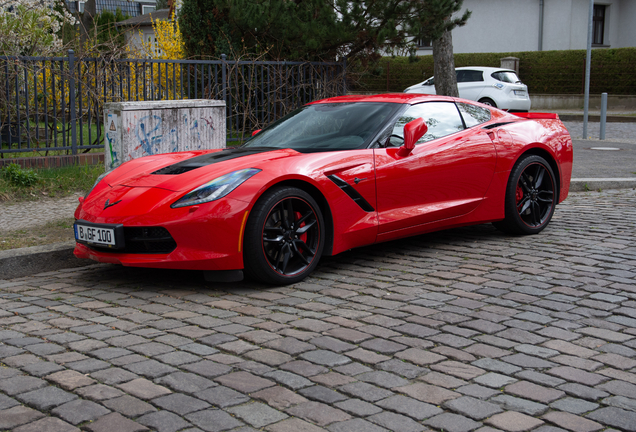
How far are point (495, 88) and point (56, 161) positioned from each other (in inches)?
602

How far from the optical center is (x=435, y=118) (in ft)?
19.6

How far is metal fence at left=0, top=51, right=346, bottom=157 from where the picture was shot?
963 centimetres

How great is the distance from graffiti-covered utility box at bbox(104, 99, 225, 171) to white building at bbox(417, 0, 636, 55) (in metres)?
28.1

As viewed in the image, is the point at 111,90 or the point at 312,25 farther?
the point at 312,25

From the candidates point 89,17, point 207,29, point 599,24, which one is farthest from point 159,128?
point 599,24

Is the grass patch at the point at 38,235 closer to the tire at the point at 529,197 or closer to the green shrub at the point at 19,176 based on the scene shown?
the green shrub at the point at 19,176

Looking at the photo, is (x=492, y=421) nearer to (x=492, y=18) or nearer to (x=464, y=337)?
(x=464, y=337)

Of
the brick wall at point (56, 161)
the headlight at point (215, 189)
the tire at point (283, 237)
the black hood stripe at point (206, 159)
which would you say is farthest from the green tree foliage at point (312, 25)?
the headlight at point (215, 189)

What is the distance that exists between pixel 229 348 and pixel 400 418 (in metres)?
1.13

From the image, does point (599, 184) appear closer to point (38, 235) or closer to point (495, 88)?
point (38, 235)

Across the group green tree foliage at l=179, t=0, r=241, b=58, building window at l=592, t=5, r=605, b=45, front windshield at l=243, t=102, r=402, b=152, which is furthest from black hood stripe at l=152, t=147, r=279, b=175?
building window at l=592, t=5, r=605, b=45

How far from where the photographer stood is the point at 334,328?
394cm

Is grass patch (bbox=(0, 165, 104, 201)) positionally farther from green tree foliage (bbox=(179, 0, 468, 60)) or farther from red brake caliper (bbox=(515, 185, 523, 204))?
red brake caliper (bbox=(515, 185, 523, 204))

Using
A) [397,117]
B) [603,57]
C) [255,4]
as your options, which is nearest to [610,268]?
[397,117]
